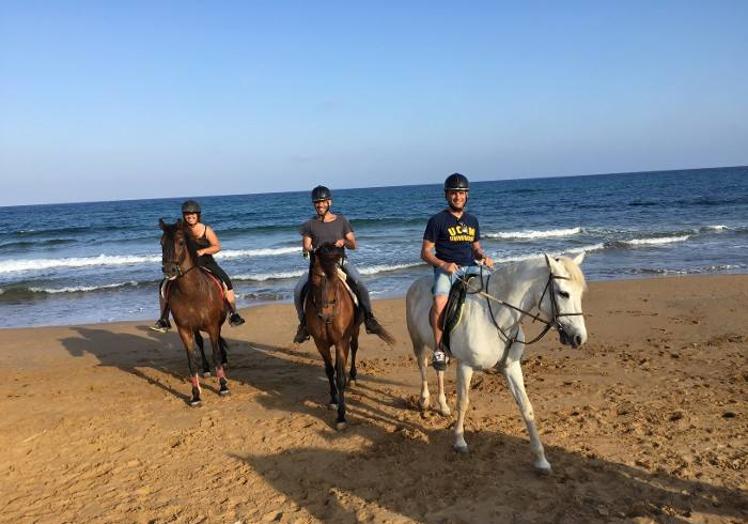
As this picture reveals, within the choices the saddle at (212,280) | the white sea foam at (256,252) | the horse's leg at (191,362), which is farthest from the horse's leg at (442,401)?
the white sea foam at (256,252)

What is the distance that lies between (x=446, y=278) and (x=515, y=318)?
905 millimetres

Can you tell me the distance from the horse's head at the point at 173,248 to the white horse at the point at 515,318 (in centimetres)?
357

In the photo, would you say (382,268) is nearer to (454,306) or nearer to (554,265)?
(454,306)

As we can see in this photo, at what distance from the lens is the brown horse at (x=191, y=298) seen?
6445 mm

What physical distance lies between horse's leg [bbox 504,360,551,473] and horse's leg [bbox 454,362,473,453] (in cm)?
Result: 40

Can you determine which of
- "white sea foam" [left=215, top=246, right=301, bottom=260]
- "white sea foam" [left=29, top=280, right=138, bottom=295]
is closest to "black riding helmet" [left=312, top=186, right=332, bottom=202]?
"white sea foam" [left=29, top=280, right=138, bottom=295]

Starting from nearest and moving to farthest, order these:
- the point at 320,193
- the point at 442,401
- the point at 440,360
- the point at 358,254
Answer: the point at 440,360 → the point at 442,401 → the point at 320,193 → the point at 358,254

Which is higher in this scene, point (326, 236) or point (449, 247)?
point (326, 236)

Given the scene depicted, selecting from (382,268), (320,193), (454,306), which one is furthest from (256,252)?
(454,306)

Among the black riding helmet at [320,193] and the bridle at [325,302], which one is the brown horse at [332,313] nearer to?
the bridle at [325,302]

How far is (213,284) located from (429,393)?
3.40 metres

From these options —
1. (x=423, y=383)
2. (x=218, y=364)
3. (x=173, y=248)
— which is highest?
(x=173, y=248)

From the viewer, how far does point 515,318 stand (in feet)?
15.1

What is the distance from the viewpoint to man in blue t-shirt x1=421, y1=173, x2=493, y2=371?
17.0 ft
